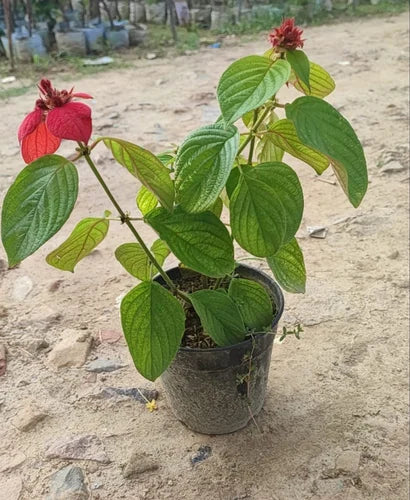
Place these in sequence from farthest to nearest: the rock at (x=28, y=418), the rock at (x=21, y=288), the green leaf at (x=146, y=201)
→ 1. the rock at (x=21, y=288)
2. the rock at (x=28, y=418)
3. the green leaf at (x=146, y=201)

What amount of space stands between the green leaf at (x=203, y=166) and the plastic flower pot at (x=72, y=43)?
4.41 m

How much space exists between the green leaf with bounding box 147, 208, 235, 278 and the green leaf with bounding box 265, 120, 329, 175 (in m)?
0.19

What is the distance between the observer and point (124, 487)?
4.40ft

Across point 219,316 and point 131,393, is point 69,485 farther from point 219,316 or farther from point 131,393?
point 219,316

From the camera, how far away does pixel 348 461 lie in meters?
1.38

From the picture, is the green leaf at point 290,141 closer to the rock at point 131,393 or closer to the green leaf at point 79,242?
the green leaf at point 79,242

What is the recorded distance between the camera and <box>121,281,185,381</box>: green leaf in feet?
3.66

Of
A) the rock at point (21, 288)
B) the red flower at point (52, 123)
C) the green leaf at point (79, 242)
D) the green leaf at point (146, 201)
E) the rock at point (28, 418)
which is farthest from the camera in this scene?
the rock at point (21, 288)

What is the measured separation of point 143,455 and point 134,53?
4.33 metres

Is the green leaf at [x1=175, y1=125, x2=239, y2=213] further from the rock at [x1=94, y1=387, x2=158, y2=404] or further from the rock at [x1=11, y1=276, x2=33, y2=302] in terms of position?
the rock at [x1=11, y1=276, x2=33, y2=302]

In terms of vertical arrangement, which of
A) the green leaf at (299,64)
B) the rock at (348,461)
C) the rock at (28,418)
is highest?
the green leaf at (299,64)

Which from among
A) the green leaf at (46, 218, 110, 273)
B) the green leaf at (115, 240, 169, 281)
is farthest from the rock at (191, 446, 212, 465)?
the green leaf at (46, 218, 110, 273)

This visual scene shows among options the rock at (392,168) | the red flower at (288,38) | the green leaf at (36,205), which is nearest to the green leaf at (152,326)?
the green leaf at (36,205)

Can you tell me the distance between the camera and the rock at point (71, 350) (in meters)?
1.71
